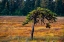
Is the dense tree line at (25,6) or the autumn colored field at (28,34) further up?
the dense tree line at (25,6)

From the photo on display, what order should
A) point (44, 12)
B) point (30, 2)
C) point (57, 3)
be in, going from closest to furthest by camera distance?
point (44, 12) → point (57, 3) → point (30, 2)

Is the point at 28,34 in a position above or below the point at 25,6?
below

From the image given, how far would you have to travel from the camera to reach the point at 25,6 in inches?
4951

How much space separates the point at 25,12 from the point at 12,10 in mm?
8440

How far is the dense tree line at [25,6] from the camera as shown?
398 ft

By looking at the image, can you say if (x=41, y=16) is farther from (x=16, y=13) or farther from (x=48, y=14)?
(x=16, y=13)

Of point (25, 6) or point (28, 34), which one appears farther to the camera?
point (25, 6)

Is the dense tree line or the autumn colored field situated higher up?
the dense tree line

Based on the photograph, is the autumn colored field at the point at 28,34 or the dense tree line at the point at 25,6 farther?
the dense tree line at the point at 25,6

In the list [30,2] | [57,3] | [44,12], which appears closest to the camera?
[44,12]

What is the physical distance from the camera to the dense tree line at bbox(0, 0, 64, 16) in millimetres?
121312

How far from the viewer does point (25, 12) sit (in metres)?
123

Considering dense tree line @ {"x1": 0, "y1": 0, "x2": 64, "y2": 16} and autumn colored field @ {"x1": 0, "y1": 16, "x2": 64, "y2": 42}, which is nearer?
autumn colored field @ {"x1": 0, "y1": 16, "x2": 64, "y2": 42}

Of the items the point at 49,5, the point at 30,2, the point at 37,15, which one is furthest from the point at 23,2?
the point at 37,15
